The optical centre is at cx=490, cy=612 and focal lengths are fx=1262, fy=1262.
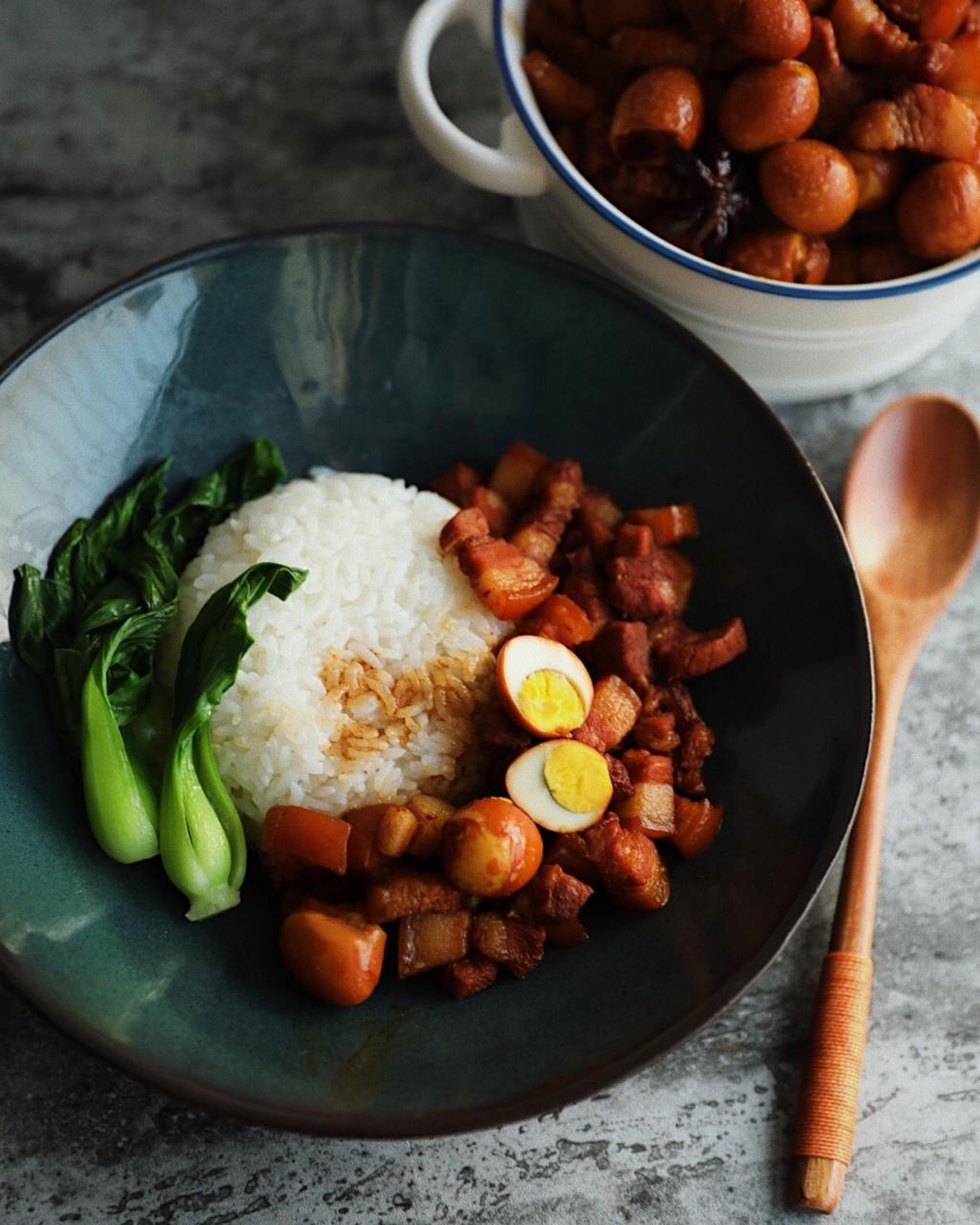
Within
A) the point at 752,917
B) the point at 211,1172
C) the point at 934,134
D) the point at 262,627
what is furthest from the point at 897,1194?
the point at 934,134

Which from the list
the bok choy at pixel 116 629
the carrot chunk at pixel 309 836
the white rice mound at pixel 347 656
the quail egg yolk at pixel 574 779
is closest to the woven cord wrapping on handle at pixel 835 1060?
the quail egg yolk at pixel 574 779

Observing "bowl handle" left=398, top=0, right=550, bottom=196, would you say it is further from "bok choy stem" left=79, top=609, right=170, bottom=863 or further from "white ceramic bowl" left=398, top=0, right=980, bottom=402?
"bok choy stem" left=79, top=609, right=170, bottom=863

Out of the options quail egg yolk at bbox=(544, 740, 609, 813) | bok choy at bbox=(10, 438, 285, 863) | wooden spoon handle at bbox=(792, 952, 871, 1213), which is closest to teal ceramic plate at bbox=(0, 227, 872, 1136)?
bok choy at bbox=(10, 438, 285, 863)

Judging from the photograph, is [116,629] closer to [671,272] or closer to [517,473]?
Answer: [517,473]

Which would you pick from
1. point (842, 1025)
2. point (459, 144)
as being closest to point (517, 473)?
point (459, 144)

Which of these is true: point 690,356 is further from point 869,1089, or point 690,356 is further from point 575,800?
point 869,1089
